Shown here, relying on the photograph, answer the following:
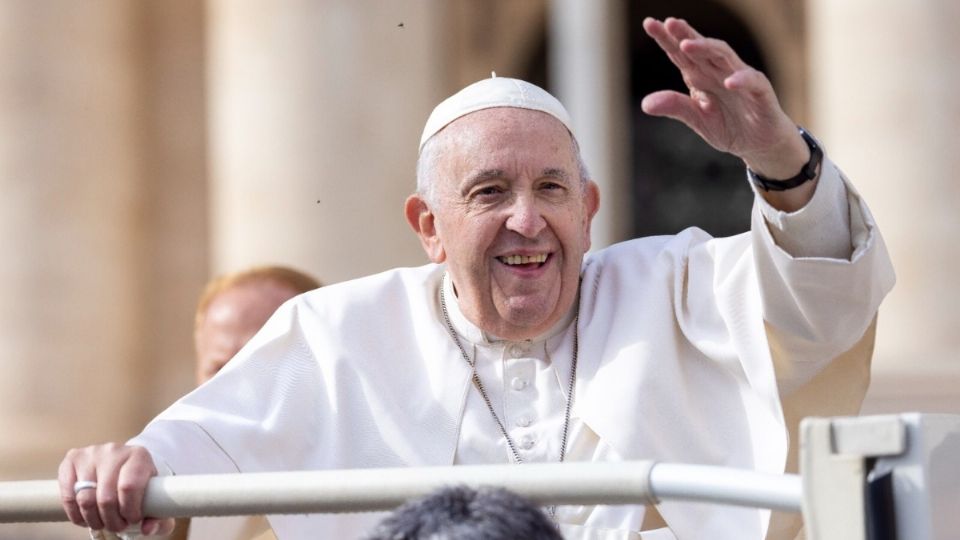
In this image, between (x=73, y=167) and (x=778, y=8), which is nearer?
(x=73, y=167)

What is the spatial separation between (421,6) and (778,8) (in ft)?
10.3

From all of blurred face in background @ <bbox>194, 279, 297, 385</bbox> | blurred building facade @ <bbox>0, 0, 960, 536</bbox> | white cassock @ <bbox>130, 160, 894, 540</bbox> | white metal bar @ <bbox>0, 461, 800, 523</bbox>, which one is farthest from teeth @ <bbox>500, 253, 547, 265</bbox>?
blurred building facade @ <bbox>0, 0, 960, 536</bbox>

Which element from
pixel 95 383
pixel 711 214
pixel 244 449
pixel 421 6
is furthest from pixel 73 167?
pixel 244 449

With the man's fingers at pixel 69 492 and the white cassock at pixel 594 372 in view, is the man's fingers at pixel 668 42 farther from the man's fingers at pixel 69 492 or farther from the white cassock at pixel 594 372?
the man's fingers at pixel 69 492

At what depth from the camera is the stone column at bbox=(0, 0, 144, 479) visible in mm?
11805

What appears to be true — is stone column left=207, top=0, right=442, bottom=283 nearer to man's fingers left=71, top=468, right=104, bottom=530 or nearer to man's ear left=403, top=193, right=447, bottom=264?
man's ear left=403, top=193, right=447, bottom=264

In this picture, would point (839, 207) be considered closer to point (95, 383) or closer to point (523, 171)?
point (523, 171)

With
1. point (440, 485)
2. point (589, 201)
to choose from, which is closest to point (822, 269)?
point (589, 201)

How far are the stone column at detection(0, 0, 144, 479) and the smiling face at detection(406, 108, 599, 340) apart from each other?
786 centimetres

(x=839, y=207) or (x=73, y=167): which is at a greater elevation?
(x=839, y=207)

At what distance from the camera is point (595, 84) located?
38.4 ft

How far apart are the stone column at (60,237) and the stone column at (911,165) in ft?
14.4

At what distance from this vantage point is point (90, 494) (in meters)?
3.34

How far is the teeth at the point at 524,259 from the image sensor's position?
396 centimetres
